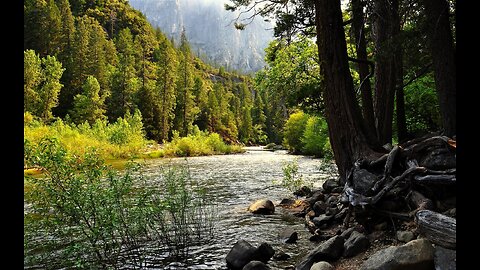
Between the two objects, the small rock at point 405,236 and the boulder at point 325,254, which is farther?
the boulder at point 325,254

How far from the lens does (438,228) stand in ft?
14.1

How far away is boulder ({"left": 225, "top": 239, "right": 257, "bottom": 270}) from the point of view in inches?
261

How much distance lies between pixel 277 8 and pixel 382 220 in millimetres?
7633

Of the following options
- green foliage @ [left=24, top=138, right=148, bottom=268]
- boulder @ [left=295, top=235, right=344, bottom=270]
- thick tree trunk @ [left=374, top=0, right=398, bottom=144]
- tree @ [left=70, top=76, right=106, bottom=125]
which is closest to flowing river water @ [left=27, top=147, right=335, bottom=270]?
boulder @ [left=295, top=235, right=344, bottom=270]

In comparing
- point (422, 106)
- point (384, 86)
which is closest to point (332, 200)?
point (384, 86)

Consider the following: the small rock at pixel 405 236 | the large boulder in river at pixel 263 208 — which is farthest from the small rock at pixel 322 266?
the large boulder in river at pixel 263 208

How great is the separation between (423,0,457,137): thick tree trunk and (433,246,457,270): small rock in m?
4.51

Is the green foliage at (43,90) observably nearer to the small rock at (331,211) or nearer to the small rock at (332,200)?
the small rock at (332,200)

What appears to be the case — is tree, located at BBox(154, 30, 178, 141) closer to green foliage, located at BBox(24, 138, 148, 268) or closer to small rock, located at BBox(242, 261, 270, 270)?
green foliage, located at BBox(24, 138, 148, 268)

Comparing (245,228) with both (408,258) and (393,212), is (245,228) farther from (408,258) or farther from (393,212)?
(408,258)

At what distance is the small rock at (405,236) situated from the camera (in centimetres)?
546

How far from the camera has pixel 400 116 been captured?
552 inches

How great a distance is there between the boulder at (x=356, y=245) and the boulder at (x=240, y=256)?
5.73ft

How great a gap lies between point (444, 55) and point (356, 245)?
186 inches
